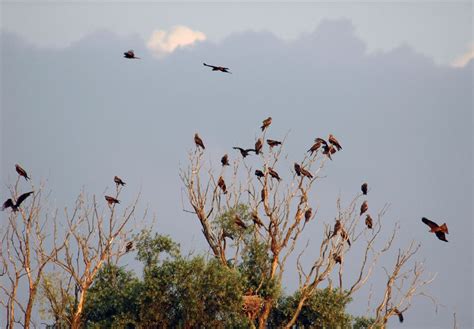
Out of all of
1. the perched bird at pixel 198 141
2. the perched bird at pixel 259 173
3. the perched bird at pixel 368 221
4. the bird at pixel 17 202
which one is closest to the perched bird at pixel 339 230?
the perched bird at pixel 368 221

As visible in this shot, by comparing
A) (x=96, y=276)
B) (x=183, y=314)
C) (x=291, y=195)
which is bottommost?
(x=183, y=314)

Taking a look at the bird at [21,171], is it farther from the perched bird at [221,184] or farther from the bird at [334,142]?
the bird at [334,142]

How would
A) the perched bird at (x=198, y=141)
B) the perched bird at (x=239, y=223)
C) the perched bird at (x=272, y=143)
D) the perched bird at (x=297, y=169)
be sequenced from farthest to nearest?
1. the perched bird at (x=198, y=141)
2. the perched bird at (x=272, y=143)
3. the perched bird at (x=297, y=169)
4. the perched bird at (x=239, y=223)

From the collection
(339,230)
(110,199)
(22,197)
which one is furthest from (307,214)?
(22,197)

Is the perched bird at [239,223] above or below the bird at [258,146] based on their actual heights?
below

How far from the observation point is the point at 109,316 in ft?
91.1

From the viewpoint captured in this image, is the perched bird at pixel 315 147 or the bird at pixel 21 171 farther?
the perched bird at pixel 315 147

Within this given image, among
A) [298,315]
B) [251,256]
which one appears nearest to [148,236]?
[251,256]

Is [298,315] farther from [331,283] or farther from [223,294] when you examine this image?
[223,294]

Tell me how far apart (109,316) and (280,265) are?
7.06 metres

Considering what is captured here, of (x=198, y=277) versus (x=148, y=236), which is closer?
(x=198, y=277)

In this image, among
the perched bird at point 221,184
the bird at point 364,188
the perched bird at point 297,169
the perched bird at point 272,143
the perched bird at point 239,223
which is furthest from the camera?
the perched bird at point 221,184

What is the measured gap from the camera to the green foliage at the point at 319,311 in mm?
29156

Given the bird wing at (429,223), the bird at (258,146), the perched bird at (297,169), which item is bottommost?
the bird wing at (429,223)
